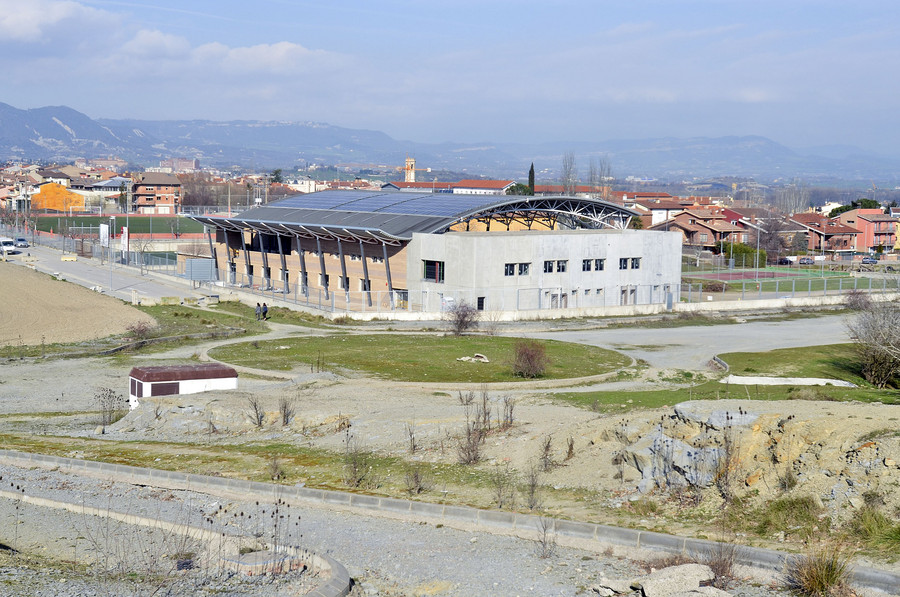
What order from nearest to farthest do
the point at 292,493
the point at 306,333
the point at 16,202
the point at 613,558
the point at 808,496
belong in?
the point at 613,558, the point at 808,496, the point at 292,493, the point at 306,333, the point at 16,202

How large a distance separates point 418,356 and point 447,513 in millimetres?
21044

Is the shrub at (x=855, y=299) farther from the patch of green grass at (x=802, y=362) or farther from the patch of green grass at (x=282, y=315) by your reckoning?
the patch of green grass at (x=282, y=315)

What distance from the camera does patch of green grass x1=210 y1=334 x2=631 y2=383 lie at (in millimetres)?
33844

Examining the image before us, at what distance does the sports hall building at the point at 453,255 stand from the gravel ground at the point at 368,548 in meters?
33.0

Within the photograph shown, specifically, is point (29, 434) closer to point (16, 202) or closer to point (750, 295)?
point (750, 295)

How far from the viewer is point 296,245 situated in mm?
64688

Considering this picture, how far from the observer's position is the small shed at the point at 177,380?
27703 mm

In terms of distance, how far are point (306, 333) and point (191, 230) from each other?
87.1 m

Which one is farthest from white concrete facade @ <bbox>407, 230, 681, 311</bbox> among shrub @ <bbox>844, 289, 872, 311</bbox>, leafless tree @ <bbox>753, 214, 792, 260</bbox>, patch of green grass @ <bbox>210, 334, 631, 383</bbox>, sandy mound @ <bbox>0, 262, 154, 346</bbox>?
leafless tree @ <bbox>753, 214, 792, 260</bbox>

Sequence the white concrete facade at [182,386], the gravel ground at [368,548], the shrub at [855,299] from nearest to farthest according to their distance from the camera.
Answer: the gravel ground at [368,548], the white concrete facade at [182,386], the shrub at [855,299]

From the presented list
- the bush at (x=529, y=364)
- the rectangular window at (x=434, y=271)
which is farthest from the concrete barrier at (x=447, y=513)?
the rectangular window at (x=434, y=271)

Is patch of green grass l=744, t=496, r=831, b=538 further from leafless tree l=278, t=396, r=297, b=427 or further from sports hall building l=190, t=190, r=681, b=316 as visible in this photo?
sports hall building l=190, t=190, r=681, b=316

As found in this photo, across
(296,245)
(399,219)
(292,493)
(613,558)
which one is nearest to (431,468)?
(292,493)

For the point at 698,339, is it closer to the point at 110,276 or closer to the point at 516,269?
Result: the point at 516,269
